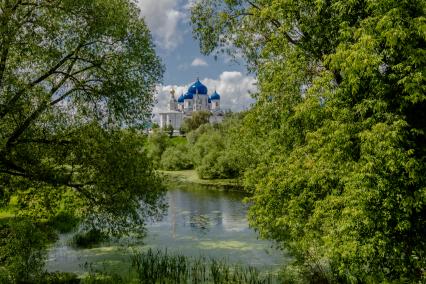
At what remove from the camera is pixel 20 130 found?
15.5 m

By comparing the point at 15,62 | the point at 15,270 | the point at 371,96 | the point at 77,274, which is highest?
the point at 15,62

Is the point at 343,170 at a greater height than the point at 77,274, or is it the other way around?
the point at 343,170

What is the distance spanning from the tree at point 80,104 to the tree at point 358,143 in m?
5.71

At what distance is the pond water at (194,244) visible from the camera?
21344 mm

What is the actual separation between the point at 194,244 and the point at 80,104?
1258cm

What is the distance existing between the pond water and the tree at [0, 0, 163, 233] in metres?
3.22

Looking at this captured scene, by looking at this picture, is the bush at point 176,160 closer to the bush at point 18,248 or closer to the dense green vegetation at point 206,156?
the dense green vegetation at point 206,156

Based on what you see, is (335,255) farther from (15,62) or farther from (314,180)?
(15,62)

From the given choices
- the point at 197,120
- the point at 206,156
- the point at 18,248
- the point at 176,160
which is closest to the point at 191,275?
the point at 18,248

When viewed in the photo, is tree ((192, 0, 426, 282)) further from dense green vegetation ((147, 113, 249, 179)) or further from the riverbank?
the riverbank

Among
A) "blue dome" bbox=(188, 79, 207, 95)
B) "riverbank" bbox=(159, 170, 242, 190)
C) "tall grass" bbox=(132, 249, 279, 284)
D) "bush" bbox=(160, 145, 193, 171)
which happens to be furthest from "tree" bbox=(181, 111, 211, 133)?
"tall grass" bbox=(132, 249, 279, 284)

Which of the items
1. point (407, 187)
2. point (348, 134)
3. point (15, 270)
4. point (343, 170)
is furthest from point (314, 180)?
point (15, 270)

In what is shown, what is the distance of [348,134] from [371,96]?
4.00 ft

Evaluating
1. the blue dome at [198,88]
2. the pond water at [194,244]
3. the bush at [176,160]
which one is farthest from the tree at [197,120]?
the pond water at [194,244]
